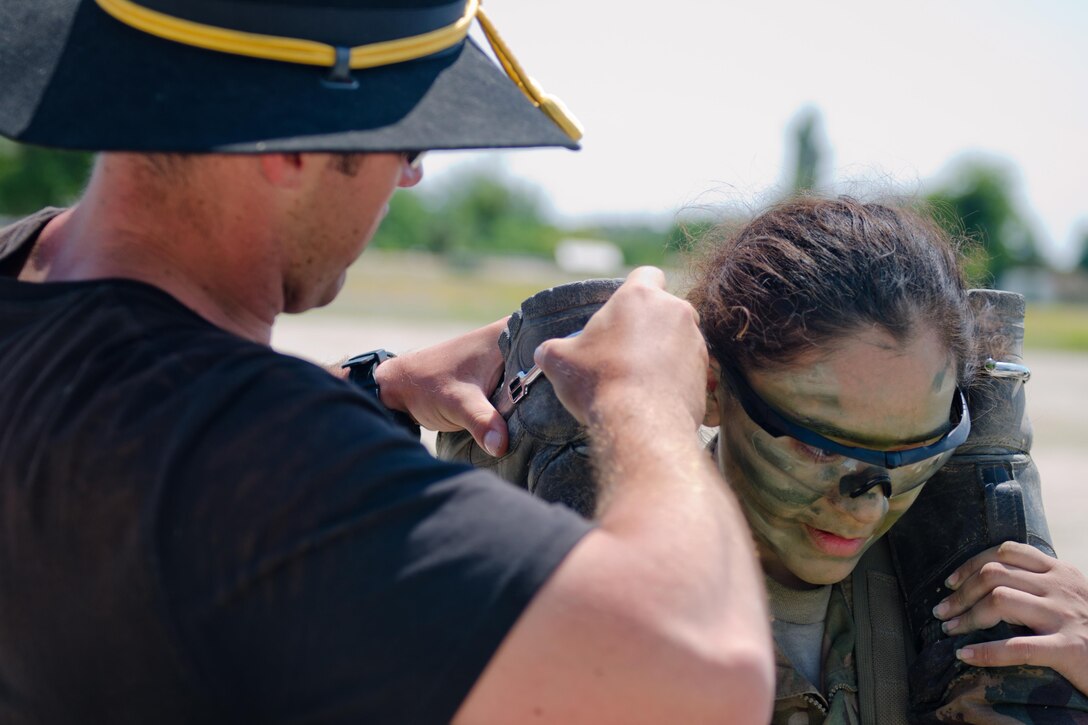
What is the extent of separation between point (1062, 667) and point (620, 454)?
4.19 feet

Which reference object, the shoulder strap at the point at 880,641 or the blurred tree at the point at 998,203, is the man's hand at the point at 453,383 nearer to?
the shoulder strap at the point at 880,641

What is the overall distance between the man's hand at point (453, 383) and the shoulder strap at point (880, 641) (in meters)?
0.99

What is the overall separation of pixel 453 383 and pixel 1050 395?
1850 centimetres

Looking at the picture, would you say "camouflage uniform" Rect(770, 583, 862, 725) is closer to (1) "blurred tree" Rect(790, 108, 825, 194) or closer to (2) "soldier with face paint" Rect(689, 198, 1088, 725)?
(2) "soldier with face paint" Rect(689, 198, 1088, 725)

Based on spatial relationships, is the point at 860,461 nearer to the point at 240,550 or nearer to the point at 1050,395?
the point at 240,550

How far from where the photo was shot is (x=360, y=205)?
1.70m

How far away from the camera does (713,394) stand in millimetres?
2611

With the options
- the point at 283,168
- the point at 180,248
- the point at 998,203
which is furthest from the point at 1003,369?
the point at 998,203

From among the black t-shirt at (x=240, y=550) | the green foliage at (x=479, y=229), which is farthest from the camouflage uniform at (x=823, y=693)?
the green foliage at (x=479, y=229)

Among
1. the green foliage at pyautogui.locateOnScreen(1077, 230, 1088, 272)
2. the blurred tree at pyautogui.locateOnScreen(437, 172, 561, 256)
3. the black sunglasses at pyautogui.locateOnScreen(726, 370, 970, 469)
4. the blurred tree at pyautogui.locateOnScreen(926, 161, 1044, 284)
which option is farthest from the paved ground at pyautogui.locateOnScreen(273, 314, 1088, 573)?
the green foliage at pyautogui.locateOnScreen(1077, 230, 1088, 272)

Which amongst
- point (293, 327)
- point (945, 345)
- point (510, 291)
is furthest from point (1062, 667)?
point (510, 291)

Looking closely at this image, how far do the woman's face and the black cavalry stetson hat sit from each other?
0.97m

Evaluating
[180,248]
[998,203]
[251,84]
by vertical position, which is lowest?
[998,203]

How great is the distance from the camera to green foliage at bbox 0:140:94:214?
41.5m
